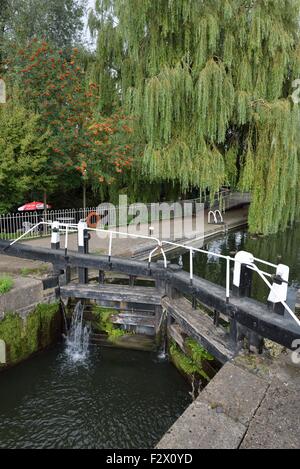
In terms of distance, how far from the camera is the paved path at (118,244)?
8156 millimetres

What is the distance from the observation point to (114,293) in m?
7.23

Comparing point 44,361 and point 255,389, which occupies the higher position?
point 255,389

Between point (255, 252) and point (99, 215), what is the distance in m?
6.32

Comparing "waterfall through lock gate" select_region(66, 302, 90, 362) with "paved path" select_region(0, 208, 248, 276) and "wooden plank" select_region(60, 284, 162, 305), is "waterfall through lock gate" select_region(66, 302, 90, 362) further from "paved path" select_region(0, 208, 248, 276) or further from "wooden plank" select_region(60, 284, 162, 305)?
"paved path" select_region(0, 208, 248, 276)

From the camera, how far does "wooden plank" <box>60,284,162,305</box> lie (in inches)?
278

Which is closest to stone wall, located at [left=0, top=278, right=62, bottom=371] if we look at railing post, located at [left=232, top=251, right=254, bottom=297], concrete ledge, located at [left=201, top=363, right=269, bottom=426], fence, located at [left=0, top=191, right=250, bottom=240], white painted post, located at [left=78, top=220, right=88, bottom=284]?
white painted post, located at [left=78, top=220, right=88, bottom=284]

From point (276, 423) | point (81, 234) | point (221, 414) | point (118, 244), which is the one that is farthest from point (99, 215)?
point (276, 423)

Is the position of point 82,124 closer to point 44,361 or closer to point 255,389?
point 44,361

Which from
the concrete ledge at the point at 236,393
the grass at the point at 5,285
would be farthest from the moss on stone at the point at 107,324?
the concrete ledge at the point at 236,393

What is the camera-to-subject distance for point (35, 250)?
7.94 metres

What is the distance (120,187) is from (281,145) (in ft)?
23.4

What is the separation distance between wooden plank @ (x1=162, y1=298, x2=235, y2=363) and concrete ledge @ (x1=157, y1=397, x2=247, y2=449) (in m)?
1.53

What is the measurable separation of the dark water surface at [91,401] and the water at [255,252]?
13.2ft
